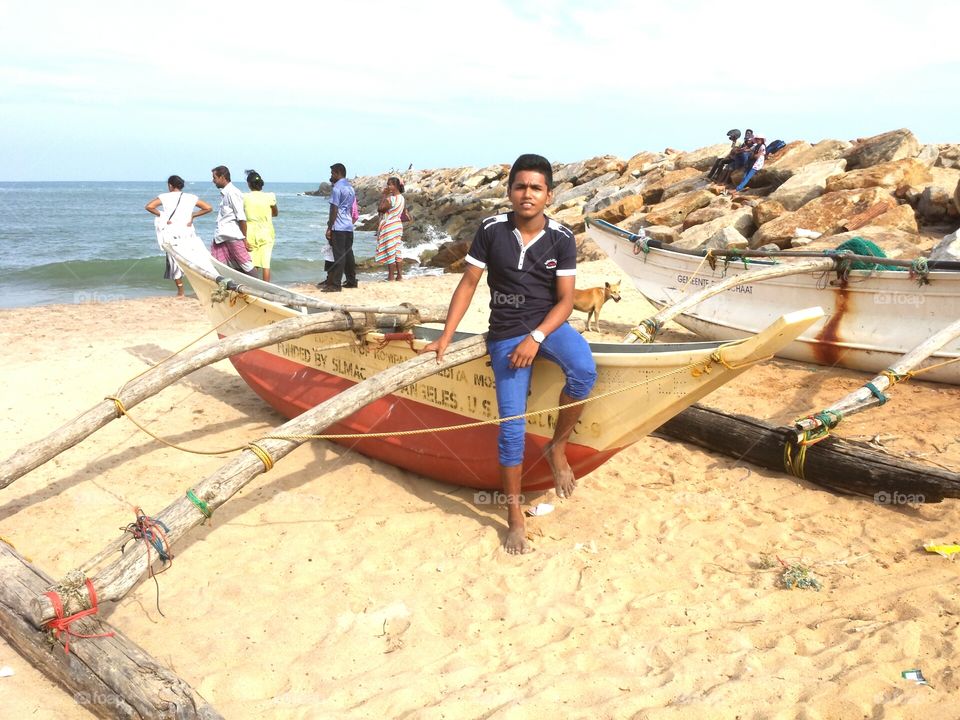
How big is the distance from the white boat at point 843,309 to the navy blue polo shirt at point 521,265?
427 centimetres

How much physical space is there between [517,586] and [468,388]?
1.27 meters

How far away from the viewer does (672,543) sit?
399 centimetres

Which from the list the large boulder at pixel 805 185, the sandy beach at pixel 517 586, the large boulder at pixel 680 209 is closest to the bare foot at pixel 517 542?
the sandy beach at pixel 517 586

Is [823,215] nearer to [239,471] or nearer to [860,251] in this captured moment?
[860,251]

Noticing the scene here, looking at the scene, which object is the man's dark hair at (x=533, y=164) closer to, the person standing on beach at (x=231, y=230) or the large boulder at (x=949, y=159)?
the person standing on beach at (x=231, y=230)

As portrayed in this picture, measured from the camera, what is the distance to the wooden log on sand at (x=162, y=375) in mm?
3910

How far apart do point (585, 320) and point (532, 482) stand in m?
5.04

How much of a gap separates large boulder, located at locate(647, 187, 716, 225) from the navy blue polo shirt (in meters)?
12.6

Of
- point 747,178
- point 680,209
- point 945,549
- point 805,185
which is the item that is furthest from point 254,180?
point 747,178

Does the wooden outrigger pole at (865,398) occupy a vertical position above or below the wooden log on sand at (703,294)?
below

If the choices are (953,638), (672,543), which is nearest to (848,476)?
(672,543)

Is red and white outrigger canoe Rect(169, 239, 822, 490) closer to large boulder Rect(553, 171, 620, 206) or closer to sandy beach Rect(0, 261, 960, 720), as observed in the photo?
sandy beach Rect(0, 261, 960, 720)

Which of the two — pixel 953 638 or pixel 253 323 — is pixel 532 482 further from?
pixel 253 323

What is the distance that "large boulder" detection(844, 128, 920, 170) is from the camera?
15.2 m
